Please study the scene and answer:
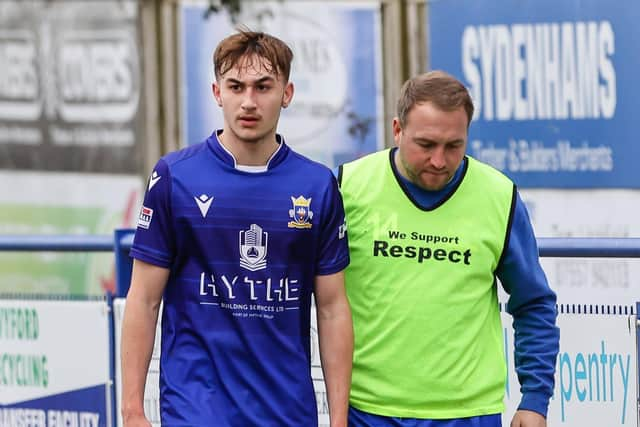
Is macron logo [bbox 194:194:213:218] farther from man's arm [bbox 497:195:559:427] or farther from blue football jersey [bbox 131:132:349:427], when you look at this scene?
man's arm [bbox 497:195:559:427]

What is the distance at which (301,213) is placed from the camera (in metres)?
4.21

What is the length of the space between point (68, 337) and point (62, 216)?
5675mm

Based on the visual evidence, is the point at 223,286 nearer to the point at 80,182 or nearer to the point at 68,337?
the point at 68,337

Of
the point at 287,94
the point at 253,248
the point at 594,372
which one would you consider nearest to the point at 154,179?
the point at 253,248

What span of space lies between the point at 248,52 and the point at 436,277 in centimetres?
83

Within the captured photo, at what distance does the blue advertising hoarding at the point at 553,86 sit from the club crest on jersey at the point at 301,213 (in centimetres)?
568

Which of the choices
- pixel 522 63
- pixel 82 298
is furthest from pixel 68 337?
pixel 522 63

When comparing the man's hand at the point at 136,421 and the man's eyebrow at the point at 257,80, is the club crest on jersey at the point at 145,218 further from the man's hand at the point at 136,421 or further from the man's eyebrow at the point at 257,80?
the man's hand at the point at 136,421

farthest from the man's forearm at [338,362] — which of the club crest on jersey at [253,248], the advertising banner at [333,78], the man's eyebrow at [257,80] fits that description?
the advertising banner at [333,78]

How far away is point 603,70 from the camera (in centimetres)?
961

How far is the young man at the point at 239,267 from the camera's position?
165 inches

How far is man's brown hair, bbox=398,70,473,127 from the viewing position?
4.18 metres

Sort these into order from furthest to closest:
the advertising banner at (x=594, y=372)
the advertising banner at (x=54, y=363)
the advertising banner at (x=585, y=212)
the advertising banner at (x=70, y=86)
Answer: the advertising banner at (x=70, y=86), the advertising banner at (x=585, y=212), the advertising banner at (x=54, y=363), the advertising banner at (x=594, y=372)

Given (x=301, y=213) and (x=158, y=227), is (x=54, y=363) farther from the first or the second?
(x=301, y=213)
